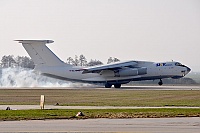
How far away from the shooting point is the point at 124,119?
21.7m

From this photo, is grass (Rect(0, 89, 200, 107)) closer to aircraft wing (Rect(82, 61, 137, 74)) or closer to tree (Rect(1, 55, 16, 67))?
aircraft wing (Rect(82, 61, 137, 74))

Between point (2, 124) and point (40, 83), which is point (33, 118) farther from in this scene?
point (40, 83)

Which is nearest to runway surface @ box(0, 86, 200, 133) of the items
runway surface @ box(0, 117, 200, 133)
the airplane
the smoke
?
runway surface @ box(0, 117, 200, 133)

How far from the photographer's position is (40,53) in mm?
67062

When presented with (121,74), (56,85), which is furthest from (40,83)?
(121,74)

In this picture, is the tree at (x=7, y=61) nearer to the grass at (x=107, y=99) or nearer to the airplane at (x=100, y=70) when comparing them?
the airplane at (x=100, y=70)

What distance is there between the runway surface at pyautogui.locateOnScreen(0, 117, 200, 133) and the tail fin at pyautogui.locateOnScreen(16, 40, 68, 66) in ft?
150

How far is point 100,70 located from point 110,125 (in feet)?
157

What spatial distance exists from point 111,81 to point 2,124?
4804 centimetres

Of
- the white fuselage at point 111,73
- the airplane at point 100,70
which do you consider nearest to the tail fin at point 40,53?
the airplane at point 100,70

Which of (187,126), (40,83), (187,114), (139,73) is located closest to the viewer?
(187,126)

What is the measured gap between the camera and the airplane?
218ft

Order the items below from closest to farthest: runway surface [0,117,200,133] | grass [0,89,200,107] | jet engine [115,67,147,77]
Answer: runway surface [0,117,200,133], grass [0,89,200,107], jet engine [115,67,147,77]

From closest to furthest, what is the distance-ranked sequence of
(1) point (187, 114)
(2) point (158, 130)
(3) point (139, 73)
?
(2) point (158, 130)
(1) point (187, 114)
(3) point (139, 73)
